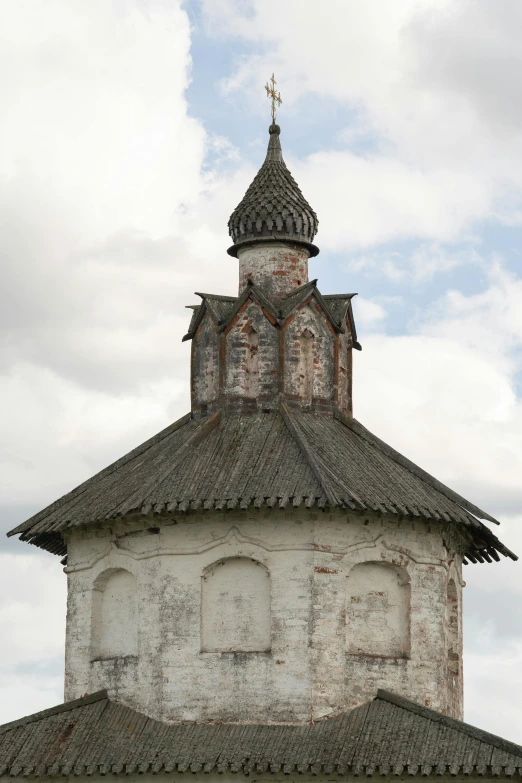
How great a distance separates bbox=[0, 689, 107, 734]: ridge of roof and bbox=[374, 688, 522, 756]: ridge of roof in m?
4.51

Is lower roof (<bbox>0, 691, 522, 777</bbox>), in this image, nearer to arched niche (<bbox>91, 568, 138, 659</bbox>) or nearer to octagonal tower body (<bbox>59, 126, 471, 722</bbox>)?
octagonal tower body (<bbox>59, 126, 471, 722</bbox>)

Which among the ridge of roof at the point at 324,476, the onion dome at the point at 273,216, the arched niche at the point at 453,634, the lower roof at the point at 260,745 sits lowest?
the lower roof at the point at 260,745

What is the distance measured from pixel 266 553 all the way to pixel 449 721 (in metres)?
3.80

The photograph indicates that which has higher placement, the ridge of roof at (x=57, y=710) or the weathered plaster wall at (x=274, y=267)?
the weathered plaster wall at (x=274, y=267)

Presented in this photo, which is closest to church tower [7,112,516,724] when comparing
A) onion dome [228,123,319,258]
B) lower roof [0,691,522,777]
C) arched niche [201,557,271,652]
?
arched niche [201,557,271,652]

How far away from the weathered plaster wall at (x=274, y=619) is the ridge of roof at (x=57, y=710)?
0.22 m

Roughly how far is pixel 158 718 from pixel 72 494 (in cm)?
461

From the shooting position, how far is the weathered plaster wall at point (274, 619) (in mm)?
23203

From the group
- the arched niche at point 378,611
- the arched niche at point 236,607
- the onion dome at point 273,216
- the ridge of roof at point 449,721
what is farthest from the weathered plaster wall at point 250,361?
the ridge of roof at point 449,721

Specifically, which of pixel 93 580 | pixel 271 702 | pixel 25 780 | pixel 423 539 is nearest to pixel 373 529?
pixel 423 539

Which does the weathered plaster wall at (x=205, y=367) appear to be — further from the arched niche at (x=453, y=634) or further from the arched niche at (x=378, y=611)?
the arched niche at (x=453, y=634)

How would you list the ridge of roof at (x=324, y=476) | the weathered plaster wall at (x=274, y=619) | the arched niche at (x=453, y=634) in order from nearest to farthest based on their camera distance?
the ridge of roof at (x=324, y=476) < the weathered plaster wall at (x=274, y=619) < the arched niche at (x=453, y=634)

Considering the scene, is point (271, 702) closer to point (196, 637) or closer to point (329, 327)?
point (196, 637)

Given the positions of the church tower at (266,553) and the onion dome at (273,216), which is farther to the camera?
the onion dome at (273,216)
